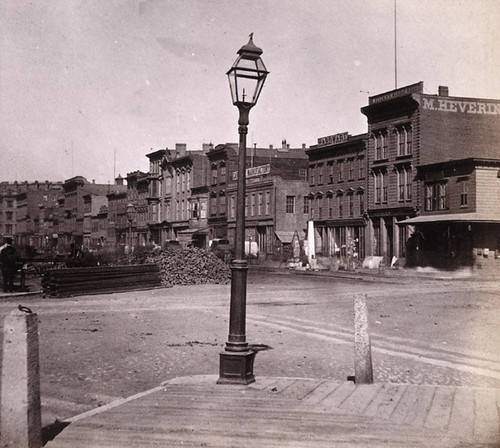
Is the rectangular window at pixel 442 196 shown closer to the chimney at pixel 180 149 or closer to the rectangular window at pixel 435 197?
the rectangular window at pixel 435 197

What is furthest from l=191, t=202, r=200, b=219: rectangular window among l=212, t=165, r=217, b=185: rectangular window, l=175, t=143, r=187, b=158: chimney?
l=175, t=143, r=187, b=158: chimney

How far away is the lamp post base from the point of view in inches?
286

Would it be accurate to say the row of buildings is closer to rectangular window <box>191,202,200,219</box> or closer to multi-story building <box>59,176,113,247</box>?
rectangular window <box>191,202,200,219</box>

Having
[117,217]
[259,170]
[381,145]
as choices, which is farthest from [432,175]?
[117,217]

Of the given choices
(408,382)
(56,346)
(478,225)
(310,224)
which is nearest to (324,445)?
(408,382)

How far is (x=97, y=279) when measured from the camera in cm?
2270

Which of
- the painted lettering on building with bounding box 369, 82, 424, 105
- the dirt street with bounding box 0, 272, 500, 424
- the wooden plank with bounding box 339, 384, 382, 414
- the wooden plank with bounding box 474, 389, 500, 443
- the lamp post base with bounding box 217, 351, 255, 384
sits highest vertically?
the painted lettering on building with bounding box 369, 82, 424, 105

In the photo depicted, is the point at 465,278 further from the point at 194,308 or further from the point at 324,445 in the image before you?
the point at 324,445

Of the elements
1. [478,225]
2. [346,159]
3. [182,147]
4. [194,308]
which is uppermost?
[182,147]

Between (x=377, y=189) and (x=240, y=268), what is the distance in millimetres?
40612

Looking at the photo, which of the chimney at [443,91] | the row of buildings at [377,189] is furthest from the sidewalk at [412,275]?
the chimney at [443,91]

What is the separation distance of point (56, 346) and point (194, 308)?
700 centimetres

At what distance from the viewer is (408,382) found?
7891mm

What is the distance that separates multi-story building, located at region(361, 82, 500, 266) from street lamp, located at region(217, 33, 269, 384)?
3089cm
